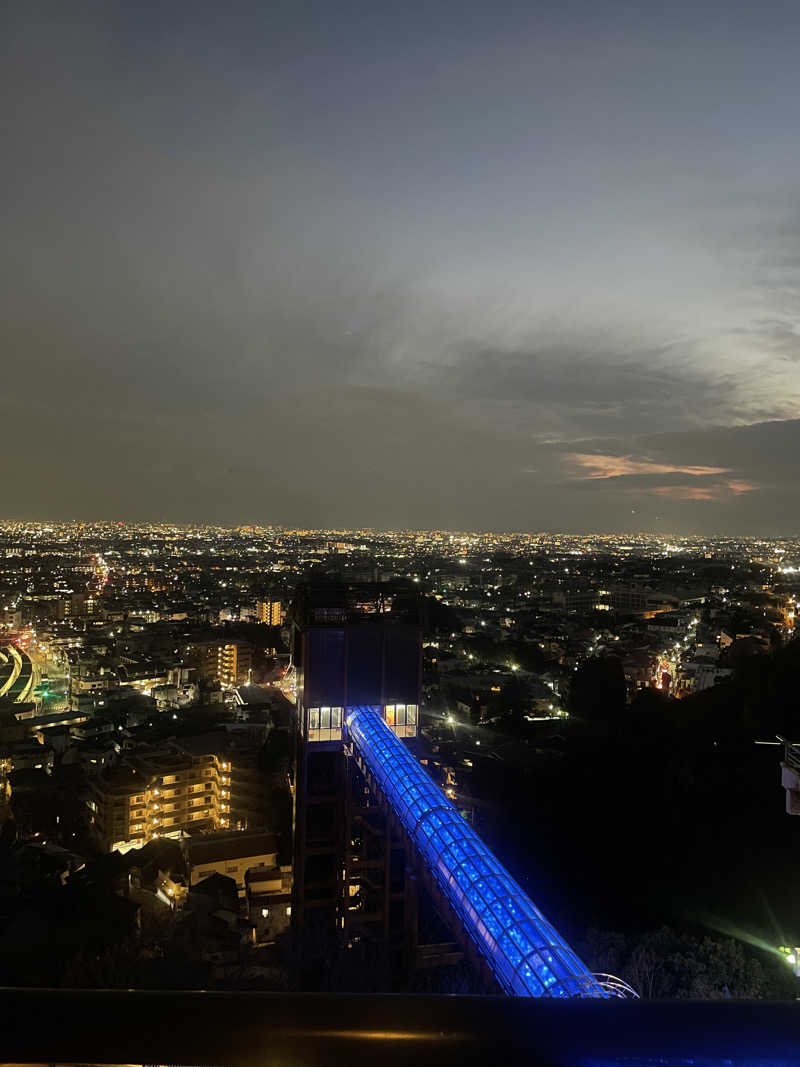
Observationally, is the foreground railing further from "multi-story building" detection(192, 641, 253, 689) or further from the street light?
"multi-story building" detection(192, 641, 253, 689)

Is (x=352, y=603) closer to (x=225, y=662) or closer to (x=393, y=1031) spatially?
(x=393, y=1031)

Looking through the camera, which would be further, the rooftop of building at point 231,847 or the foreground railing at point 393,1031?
the rooftop of building at point 231,847

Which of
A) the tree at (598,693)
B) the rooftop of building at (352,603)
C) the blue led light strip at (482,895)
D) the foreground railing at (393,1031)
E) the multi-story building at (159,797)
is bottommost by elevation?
the multi-story building at (159,797)

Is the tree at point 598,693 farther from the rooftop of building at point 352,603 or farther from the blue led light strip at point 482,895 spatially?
the blue led light strip at point 482,895

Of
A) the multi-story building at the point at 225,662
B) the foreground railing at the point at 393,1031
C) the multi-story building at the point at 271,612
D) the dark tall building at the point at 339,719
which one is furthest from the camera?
the multi-story building at the point at 271,612

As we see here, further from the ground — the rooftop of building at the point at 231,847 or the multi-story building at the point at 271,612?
the multi-story building at the point at 271,612

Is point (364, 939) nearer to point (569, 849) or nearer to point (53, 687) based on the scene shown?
point (569, 849)

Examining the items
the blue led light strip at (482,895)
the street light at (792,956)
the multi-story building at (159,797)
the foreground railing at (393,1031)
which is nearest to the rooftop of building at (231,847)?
the multi-story building at (159,797)

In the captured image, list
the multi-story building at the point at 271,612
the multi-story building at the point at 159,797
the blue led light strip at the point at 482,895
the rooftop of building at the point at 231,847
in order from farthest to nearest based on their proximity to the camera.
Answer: the multi-story building at the point at 271,612 < the multi-story building at the point at 159,797 < the rooftop of building at the point at 231,847 < the blue led light strip at the point at 482,895
